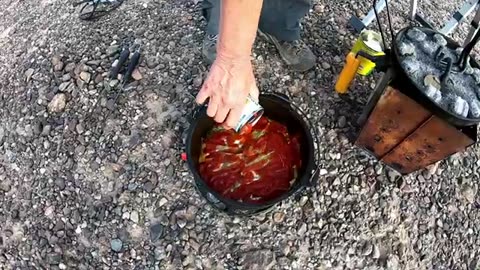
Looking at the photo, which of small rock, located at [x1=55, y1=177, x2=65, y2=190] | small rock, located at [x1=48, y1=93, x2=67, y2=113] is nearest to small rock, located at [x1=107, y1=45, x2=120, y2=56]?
small rock, located at [x1=48, y1=93, x2=67, y2=113]

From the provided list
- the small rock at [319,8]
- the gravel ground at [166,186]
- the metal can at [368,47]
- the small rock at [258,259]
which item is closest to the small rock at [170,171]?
the gravel ground at [166,186]

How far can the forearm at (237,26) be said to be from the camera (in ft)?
4.43

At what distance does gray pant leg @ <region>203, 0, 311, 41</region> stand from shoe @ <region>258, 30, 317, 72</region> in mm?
28

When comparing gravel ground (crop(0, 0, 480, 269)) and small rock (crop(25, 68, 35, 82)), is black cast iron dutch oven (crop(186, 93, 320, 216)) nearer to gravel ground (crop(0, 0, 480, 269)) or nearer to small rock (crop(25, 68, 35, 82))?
gravel ground (crop(0, 0, 480, 269))

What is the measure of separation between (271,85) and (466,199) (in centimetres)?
96

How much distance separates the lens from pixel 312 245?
1933mm

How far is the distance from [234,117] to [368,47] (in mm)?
786

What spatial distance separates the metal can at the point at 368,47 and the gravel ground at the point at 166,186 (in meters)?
0.15

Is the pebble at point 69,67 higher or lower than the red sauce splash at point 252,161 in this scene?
higher

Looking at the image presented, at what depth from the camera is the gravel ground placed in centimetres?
193

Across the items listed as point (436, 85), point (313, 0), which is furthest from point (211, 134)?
point (313, 0)

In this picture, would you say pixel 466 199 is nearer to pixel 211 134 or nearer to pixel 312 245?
pixel 312 245

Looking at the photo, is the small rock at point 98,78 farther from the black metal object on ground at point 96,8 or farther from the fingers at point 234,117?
the fingers at point 234,117

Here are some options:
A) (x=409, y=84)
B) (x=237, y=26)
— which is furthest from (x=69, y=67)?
(x=409, y=84)
